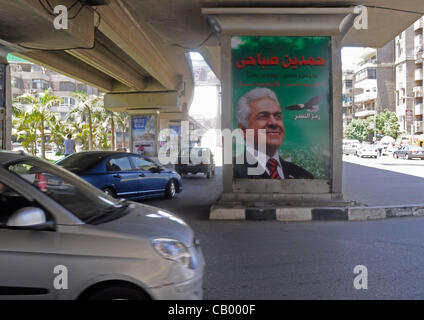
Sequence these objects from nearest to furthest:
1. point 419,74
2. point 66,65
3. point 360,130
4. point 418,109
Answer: point 66,65
point 418,109
point 419,74
point 360,130

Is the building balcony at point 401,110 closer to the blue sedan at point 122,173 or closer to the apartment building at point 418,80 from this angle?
the apartment building at point 418,80

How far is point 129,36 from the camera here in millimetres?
14289

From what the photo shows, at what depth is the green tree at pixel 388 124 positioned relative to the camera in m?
61.5

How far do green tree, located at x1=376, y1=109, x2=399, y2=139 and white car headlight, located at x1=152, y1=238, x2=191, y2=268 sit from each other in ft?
211

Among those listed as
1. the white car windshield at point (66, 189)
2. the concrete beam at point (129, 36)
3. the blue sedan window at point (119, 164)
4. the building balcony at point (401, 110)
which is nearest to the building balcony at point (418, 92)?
the building balcony at point (401, 110)

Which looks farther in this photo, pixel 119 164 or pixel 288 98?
pixel 119 164

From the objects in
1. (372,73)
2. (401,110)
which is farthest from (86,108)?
(372,73)

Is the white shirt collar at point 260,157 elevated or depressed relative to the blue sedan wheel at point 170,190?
elevated

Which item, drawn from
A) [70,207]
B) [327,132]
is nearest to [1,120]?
[70,207]

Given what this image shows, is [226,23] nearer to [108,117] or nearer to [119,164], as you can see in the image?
[119,164]

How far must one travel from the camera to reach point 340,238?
22.6 ft

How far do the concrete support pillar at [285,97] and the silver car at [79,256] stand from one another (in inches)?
257

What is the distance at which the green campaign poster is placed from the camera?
9891 millimetres

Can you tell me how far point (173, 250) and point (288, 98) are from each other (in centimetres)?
744
